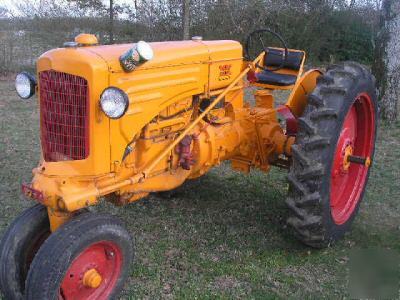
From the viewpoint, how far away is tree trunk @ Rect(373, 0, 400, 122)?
7340 millimetres

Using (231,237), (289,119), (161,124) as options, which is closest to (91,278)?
(161,124)

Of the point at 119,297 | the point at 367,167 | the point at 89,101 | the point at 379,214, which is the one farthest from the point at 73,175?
the point at 379,214

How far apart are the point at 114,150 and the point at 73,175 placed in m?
0.29

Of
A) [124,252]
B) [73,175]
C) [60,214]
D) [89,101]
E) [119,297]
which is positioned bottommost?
[119,297]

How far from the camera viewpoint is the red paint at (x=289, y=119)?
411 cm

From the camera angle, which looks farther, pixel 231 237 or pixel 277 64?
pixel 277 64

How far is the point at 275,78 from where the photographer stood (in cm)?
462

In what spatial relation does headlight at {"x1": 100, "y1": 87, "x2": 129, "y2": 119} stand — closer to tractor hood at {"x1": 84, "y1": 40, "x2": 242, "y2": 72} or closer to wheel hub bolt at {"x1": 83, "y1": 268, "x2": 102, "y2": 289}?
tractor hood at {"x1": 84, "y1": 40, "x2": 242, "y2": 72}

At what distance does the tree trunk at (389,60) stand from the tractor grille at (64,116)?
19.5 feet

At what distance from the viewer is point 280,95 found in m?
10.2

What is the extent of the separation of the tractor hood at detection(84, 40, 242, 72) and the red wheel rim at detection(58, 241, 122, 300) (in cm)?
109

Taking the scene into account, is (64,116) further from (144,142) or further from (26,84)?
(144,142)

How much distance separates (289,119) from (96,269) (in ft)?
6.68

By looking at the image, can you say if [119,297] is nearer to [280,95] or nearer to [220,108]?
[220,108]
